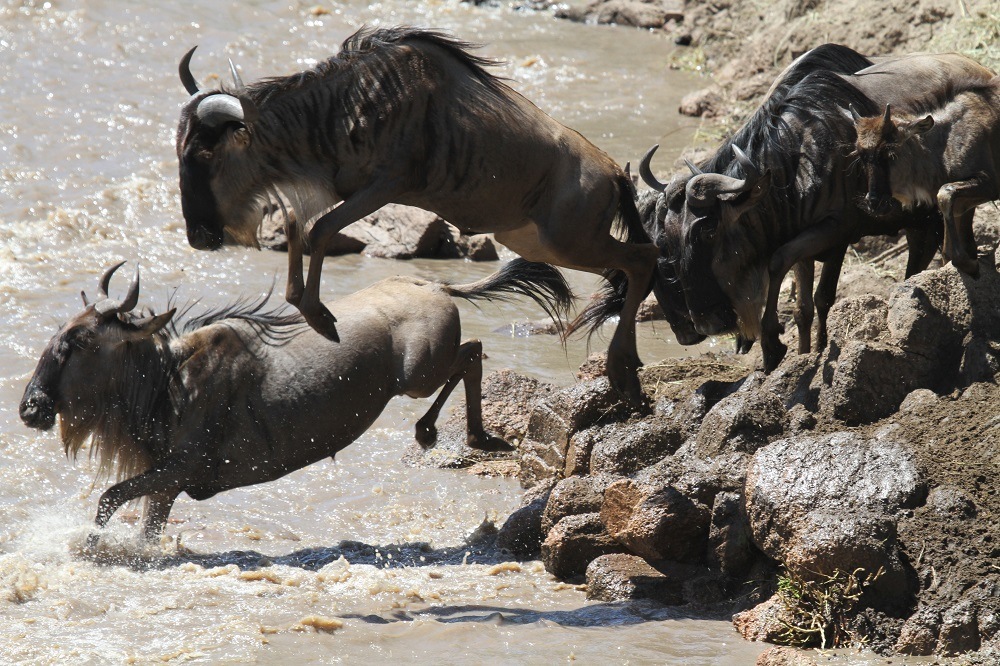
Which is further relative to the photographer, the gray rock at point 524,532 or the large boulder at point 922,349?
the gray rock at point 524,532

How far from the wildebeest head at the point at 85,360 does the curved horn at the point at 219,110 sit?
1.12 metres

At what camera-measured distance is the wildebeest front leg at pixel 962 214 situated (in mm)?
5652

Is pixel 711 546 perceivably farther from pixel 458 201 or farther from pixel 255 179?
pixel 255 179

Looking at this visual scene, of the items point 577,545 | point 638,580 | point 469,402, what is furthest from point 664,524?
point 469,402

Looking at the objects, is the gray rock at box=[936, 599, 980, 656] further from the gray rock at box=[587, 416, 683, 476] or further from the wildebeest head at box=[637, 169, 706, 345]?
the wildebeest head at box=[637, 169, 706, 345]

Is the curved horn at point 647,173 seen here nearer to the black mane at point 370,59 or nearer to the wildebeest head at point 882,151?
the black mane at point 370,59

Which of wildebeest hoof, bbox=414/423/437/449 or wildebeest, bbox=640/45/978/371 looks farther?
wildebeest hoof, bbox=414/423/437/449

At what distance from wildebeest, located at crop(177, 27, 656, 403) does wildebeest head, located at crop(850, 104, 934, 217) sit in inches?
47.5

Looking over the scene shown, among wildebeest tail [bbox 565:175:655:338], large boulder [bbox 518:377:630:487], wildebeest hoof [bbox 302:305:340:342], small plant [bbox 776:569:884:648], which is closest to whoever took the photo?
small plant [bbox 776:569:884:648]

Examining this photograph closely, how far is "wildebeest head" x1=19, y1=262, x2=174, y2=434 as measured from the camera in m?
6.13

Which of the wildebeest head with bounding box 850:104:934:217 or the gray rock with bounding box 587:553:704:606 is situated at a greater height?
the wildebeest head with bounding box 850:104:934:217

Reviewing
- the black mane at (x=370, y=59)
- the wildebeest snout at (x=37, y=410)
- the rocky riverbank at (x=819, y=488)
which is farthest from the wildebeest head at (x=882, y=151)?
the wildebeest snout at (x=37, y=410)

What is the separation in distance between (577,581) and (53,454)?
3379 mm

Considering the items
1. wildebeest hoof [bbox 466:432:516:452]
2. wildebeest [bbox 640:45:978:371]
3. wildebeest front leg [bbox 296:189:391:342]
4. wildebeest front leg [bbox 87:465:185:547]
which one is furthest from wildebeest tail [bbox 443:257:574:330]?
wildebeest front leg [bbox 87:465:185:547]
